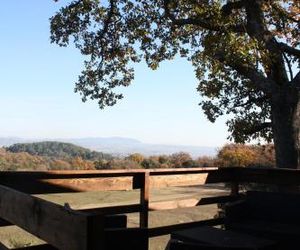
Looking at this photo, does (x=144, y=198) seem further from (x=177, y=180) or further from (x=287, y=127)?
(x=287, y=127)

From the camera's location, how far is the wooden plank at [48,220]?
2.27 m

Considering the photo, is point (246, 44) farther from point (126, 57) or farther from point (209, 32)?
point (126, 57)

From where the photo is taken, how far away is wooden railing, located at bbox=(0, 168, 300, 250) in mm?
2293

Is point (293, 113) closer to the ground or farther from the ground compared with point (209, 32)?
closer to the ground

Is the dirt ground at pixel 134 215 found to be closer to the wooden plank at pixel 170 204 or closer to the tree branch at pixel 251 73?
the wooden plank at pixel 170 204

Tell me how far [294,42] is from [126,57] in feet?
13.7

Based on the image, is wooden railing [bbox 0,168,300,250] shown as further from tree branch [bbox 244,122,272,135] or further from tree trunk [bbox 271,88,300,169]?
tree branch [bbox 244,122,272,135]

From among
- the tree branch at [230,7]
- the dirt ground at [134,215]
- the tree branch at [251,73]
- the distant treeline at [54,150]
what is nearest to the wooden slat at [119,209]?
the dirt ground at [134,215]

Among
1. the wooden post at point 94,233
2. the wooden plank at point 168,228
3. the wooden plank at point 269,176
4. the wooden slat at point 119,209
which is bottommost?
the wooden plank at point 168,228

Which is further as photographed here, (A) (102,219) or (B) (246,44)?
(B) (246,44)

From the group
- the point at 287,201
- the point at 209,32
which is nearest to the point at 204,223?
the point at 287,201

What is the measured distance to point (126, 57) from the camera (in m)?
13.2

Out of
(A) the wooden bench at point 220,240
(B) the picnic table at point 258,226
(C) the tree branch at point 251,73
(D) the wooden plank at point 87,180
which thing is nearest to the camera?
(A) the wooden bench at point 220,240

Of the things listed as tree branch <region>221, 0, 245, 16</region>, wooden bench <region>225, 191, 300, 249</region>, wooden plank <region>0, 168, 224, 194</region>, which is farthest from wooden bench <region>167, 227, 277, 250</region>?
tree branch <region>221, 0, 245, 16</region>
